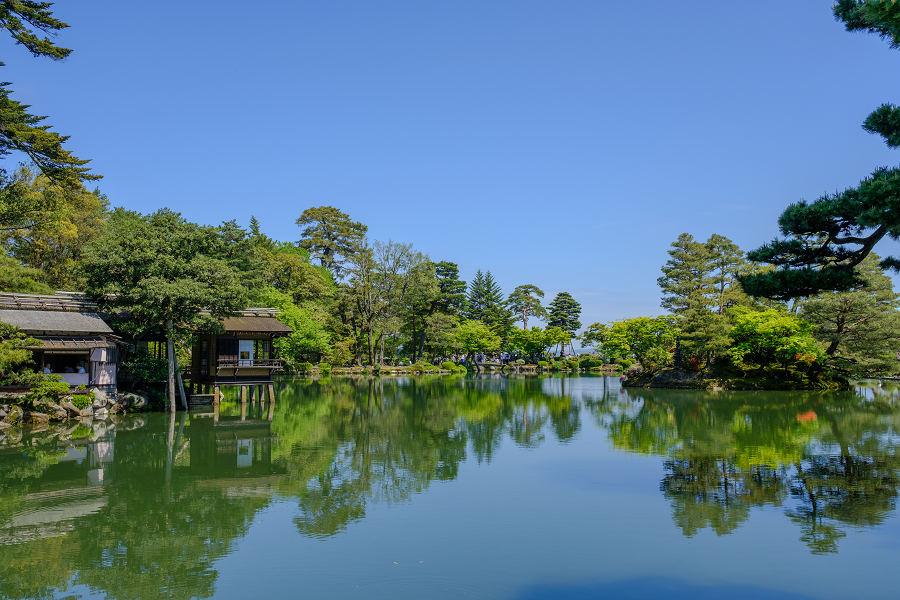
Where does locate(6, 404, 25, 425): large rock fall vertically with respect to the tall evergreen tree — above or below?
below

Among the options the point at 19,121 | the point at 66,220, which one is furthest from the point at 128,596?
the point at 66,220

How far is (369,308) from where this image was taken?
56.6 m

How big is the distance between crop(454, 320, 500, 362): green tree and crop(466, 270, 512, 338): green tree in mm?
5365

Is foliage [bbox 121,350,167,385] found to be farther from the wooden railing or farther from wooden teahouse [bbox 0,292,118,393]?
the wooden railing

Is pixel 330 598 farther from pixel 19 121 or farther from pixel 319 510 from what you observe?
pixel 19 121

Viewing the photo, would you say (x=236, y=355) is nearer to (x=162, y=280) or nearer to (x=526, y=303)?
(x=162, y=280)

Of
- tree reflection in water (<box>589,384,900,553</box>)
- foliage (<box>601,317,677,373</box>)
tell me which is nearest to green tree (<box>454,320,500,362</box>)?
foliage (<box>601,317,677,373</box>)

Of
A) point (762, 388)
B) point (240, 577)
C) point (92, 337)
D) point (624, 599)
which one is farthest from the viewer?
point (762, 388)

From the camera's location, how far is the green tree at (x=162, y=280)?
23.2 metres

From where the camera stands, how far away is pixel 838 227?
1039cm

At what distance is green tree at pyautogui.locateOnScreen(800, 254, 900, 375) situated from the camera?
3734 centimetres

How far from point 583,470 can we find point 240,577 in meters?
8.94

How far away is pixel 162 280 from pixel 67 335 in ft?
13.0

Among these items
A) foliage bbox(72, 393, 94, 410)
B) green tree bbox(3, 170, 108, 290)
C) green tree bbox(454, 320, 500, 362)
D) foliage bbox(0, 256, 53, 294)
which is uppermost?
green tree bbox(3, 170, 108, 290)
